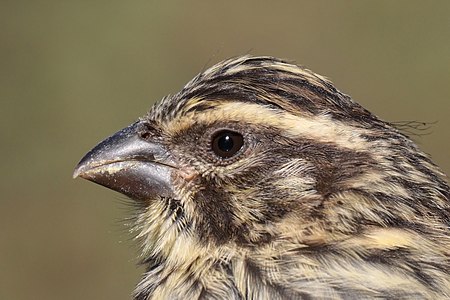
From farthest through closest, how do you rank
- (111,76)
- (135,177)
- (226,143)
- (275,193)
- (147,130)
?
1. (111,76)
2. (147,130)
3. (135,177)
4. (226,143)
5. (275,193)

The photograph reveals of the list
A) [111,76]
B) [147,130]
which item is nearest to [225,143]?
[147,130]

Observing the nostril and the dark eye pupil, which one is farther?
the nostril

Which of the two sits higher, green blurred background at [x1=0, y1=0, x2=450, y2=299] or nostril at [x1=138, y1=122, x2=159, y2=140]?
green blurred background at [x1=0, y1=0, x2=450, y2=299]

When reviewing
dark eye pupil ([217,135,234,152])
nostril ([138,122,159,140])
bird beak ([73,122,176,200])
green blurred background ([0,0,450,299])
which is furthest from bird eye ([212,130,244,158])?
green blurred background ([0,0,450,299])

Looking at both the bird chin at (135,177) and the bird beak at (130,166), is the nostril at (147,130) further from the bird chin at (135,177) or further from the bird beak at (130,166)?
the bird chin at (135,177)

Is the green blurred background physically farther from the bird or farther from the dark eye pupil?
the dark eye pupil

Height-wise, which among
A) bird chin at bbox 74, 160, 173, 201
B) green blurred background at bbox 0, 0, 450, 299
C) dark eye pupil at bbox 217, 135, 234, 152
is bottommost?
bird chin at bbox 74, 160, 173, 201

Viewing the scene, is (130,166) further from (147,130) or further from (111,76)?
(111,76)

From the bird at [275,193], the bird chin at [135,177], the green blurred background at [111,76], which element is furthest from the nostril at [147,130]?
the green blurred background at [111,76]
